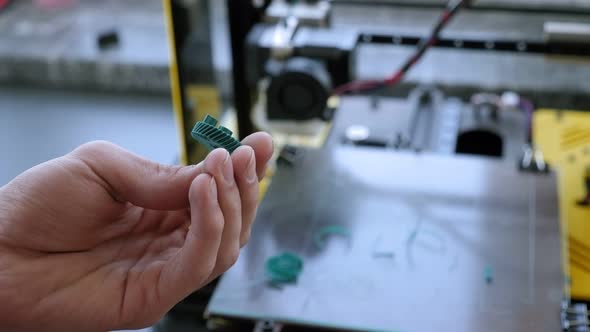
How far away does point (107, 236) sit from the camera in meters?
0.94

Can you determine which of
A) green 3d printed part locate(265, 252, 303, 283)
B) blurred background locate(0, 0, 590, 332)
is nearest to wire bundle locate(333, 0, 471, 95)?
blurred background locate(0, 0, 590, 332)

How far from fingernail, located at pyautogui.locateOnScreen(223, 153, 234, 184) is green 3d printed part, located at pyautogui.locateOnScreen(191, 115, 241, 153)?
0.15 feet

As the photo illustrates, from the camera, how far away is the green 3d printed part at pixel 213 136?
0.83 m

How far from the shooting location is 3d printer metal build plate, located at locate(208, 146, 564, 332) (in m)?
1.12

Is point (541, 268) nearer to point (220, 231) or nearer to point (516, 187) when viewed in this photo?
point (516, 187)

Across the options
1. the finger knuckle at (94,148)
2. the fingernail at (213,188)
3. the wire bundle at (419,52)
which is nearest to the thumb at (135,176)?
the finger knuckle at (94,148)

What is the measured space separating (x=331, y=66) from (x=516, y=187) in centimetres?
42

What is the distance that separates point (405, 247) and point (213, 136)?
0.51m

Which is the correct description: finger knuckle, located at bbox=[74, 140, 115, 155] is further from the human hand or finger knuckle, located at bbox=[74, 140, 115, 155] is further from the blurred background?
the blurred background

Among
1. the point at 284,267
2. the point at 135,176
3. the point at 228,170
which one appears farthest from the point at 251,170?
the point at 284,267

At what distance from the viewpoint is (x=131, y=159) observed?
2.94 feet

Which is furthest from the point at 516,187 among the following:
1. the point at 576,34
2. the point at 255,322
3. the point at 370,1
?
the point at 370,1

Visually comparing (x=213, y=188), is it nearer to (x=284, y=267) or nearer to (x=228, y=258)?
(x=228, y=258)

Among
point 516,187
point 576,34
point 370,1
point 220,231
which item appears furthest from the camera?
point 370,1
